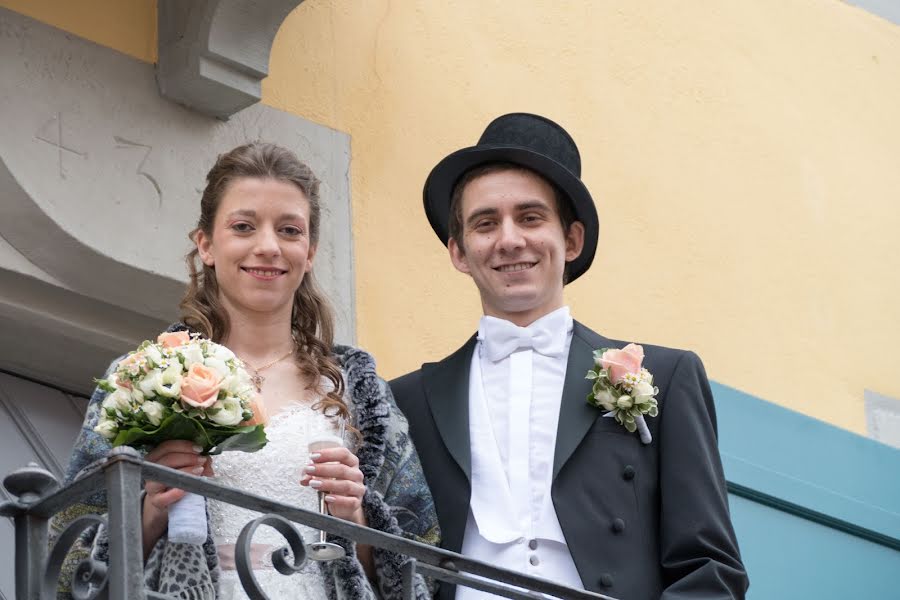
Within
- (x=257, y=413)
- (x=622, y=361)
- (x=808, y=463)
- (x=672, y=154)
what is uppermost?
(x=672, y=154)

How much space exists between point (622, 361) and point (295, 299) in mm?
790

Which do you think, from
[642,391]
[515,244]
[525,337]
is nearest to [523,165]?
[515,244]

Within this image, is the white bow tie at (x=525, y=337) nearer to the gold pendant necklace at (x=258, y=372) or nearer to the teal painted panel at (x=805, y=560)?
the gold pendant necklace at (x=258, y=372)

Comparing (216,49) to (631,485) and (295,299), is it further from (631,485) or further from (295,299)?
(631,485)

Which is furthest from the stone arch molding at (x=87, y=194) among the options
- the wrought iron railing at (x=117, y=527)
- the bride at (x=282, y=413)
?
the wrought iron railing at (x=117, y=527)

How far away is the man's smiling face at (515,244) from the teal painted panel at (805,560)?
164 cm

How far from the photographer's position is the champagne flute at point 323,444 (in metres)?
3.84

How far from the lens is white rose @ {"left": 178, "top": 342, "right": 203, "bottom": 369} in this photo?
3879mm

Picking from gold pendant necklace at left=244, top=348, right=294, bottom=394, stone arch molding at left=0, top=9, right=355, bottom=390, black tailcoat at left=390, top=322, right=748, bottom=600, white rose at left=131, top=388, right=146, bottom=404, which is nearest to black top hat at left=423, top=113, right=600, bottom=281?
black tailcoat at left=390, top=322, right=748, bottom=600

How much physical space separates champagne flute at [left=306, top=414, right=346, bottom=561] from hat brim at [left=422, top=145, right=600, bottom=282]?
842 mm

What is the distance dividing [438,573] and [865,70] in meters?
4.25

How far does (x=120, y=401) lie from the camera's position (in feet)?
12.6

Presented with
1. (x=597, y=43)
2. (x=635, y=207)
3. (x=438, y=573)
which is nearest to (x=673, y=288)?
(x=635, y=207)

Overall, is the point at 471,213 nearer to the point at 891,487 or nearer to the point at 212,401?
the point at 212,401
